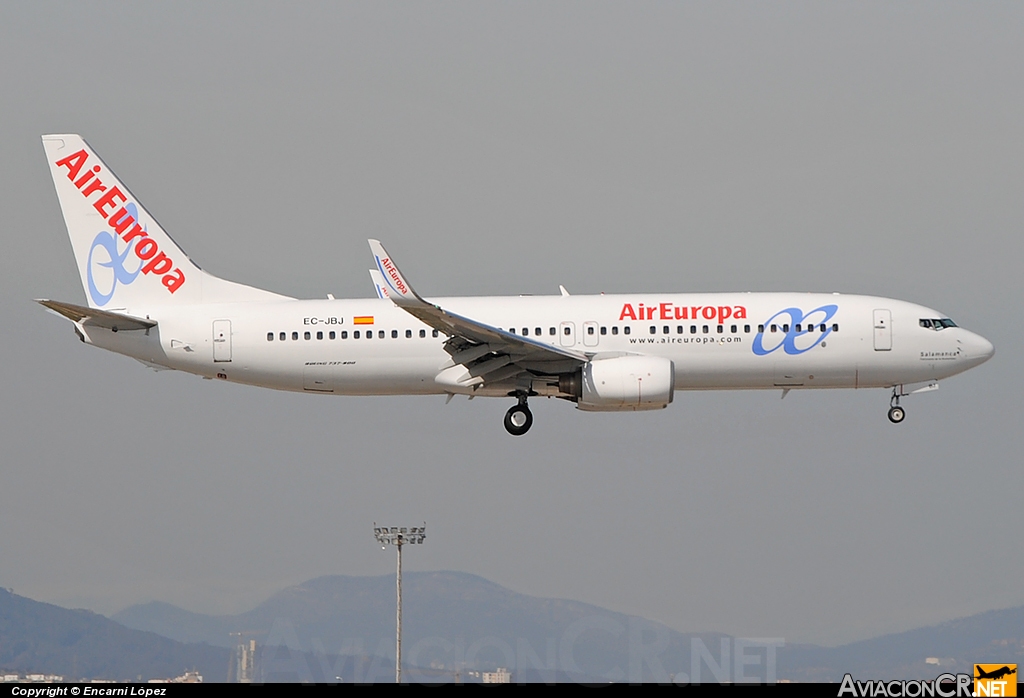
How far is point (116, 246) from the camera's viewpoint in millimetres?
48719

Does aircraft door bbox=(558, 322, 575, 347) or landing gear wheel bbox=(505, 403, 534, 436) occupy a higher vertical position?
aircraft door bbox=(558, 322, 575, 347)

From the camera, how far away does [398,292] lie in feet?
138

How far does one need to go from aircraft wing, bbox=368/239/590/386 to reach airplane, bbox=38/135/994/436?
71 millimetres

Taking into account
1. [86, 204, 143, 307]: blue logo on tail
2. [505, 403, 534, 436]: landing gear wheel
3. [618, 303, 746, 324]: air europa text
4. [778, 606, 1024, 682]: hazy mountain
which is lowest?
[778, 606, 1024, 682]: hazy mountain

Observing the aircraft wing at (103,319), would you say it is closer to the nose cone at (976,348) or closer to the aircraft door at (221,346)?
the aircraft door at (221,346)

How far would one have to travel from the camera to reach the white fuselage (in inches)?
1747

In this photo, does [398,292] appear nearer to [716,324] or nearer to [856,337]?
[716,324]

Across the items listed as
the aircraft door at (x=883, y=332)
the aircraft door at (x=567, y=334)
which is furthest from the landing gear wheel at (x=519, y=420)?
the aircraft door at (x=883, y=332)

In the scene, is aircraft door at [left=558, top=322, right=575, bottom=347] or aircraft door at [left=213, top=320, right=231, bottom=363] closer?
aircraft door at [left=558, top=322, right=575, bottom=347]

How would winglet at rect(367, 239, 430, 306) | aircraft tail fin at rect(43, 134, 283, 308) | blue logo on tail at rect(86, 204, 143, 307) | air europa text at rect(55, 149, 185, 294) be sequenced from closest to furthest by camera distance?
1. winglet at rect(367, 239, 430, 306)
2. aircraft tail fin at rect(43, 134, 283, 308)
3. air europa text at rect(55, 149, 185, 294)
4. blue logo on tail at rect(86, 204, 143, 307)

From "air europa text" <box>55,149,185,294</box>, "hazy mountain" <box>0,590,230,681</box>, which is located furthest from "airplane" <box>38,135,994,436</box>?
"hazy mountain" <box>0,590,230,681</box>

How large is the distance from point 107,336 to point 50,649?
72.6 feet

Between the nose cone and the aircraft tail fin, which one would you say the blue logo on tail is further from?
the nose cone

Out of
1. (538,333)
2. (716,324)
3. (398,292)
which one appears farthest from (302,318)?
(716,324)
